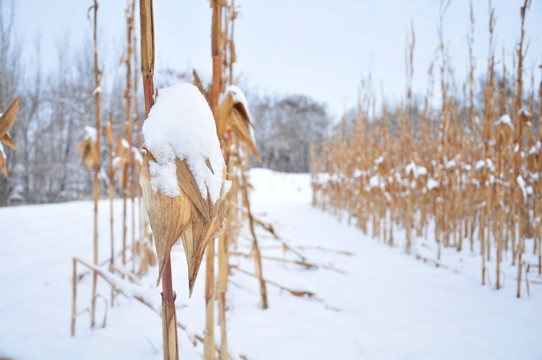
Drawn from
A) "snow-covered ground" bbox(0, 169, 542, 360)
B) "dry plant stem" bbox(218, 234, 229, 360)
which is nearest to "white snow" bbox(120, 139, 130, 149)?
"snow-covered ground" bbox(0, 169, 542, 360)

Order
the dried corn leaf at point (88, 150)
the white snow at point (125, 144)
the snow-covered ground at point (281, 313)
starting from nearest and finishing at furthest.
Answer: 1. the snow-covered ground at point (281, 313)
2. the dried corn leaf at point (88, 150)
3. the white snow at point (125, 144)

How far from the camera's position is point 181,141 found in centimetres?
19

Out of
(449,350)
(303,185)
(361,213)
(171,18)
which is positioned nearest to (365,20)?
(171,18)

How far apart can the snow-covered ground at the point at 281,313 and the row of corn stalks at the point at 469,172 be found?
0.85ft

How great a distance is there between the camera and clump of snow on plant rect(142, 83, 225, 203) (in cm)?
18

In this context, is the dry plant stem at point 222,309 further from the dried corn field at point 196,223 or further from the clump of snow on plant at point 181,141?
the clump of snow on plant at point 181,141

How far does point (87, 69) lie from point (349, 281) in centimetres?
138

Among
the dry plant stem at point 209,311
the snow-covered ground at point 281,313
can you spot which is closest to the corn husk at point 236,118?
the dry plant stem at point 209,311

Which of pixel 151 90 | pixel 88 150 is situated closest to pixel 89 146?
pixel 88 150

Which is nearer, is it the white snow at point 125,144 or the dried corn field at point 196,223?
the dried corn field at point 196,223

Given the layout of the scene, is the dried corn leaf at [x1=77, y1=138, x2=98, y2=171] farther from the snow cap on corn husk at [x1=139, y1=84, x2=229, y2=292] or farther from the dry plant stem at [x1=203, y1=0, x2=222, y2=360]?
the snow cap on corn husk at [x1=139, y1=84, x2=229, y2=292]

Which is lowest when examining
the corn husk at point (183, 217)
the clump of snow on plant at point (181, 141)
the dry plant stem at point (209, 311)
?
the dry plant stem at point (209, 311)

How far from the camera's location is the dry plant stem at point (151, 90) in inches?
7.4

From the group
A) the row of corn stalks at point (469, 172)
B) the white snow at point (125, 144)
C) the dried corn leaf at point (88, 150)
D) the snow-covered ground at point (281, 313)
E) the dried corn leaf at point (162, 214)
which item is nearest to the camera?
the dried corn leaf at point (162, 214)
